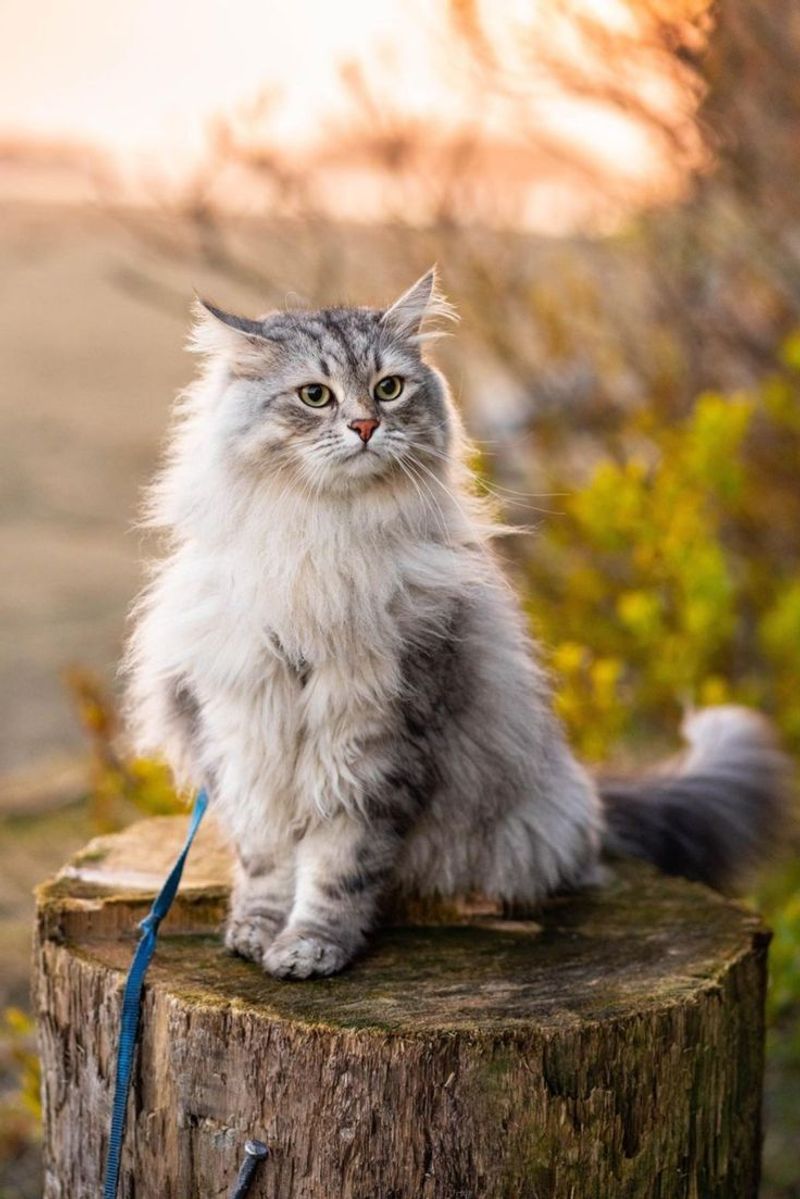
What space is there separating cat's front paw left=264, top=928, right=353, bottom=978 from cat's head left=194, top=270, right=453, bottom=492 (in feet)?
2.42

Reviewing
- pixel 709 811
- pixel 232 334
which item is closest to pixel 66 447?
pixel 709 811

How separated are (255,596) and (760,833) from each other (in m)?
1.44

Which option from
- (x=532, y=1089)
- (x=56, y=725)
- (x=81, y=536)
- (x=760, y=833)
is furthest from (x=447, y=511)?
(x=81, y=536)

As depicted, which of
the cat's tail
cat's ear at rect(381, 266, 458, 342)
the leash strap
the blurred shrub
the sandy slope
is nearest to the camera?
the leash strap

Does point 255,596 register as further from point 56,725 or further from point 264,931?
point 56,725

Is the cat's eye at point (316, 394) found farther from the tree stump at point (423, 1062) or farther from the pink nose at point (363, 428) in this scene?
the tree stump at point (423, 1062)


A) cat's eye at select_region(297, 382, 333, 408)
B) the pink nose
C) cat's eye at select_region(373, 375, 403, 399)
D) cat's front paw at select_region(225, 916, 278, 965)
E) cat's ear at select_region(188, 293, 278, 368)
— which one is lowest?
cat's front paw at select_region(225, 916, 278, 965)

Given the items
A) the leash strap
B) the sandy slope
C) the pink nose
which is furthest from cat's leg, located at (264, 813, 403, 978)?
the sandy slope

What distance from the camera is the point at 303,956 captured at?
2.22 m

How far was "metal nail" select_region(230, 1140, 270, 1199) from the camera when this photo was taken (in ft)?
6.54

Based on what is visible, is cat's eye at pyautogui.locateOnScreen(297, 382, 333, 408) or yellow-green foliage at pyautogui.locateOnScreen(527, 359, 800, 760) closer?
cat's eye at pyautogui.locateOnScreen(297, 382, 333, 408)

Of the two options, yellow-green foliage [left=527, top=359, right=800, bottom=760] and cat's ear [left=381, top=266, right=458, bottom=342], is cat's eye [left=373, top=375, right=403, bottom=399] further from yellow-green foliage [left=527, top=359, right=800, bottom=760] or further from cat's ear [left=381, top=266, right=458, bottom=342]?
yellow-green foliage [left=527, top=359, right=800, bottom=760]

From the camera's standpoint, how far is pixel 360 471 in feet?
7.27

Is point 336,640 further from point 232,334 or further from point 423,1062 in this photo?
point 423,1062
